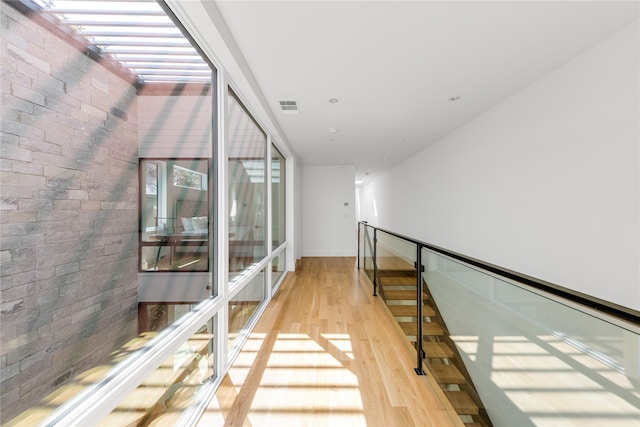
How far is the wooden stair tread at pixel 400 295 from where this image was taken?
247 centimetres

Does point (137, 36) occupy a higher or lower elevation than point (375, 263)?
higher

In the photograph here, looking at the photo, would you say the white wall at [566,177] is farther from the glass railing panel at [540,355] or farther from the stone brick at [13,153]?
the stone brick at [13,153]

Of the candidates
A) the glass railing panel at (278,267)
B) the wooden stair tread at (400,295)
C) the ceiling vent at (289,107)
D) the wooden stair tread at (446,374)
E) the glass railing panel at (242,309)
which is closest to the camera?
the wooden stair tread at (446,374)

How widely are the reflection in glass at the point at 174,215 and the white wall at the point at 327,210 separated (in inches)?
214

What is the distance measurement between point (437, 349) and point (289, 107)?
9.96 feet

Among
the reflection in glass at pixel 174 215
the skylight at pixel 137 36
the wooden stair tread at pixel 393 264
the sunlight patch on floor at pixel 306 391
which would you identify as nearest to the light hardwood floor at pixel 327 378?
the sunlight patch on floor at pixel 306 391

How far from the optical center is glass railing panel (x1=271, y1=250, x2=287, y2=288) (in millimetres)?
4219

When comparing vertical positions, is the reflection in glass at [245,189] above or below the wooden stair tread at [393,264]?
above

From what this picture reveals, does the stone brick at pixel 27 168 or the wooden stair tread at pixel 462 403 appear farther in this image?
the wooden stair tread at pixel 462 403

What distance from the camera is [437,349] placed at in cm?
206

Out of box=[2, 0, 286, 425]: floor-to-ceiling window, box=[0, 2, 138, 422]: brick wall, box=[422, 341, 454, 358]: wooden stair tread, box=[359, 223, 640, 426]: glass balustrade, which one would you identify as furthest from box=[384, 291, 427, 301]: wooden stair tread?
box=[0, 2, 138, 422]: brick wall

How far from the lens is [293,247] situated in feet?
18.3

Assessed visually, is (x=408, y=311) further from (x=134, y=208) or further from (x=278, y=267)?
(x=278, y=267)

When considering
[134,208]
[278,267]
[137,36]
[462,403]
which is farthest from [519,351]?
[278,267]
